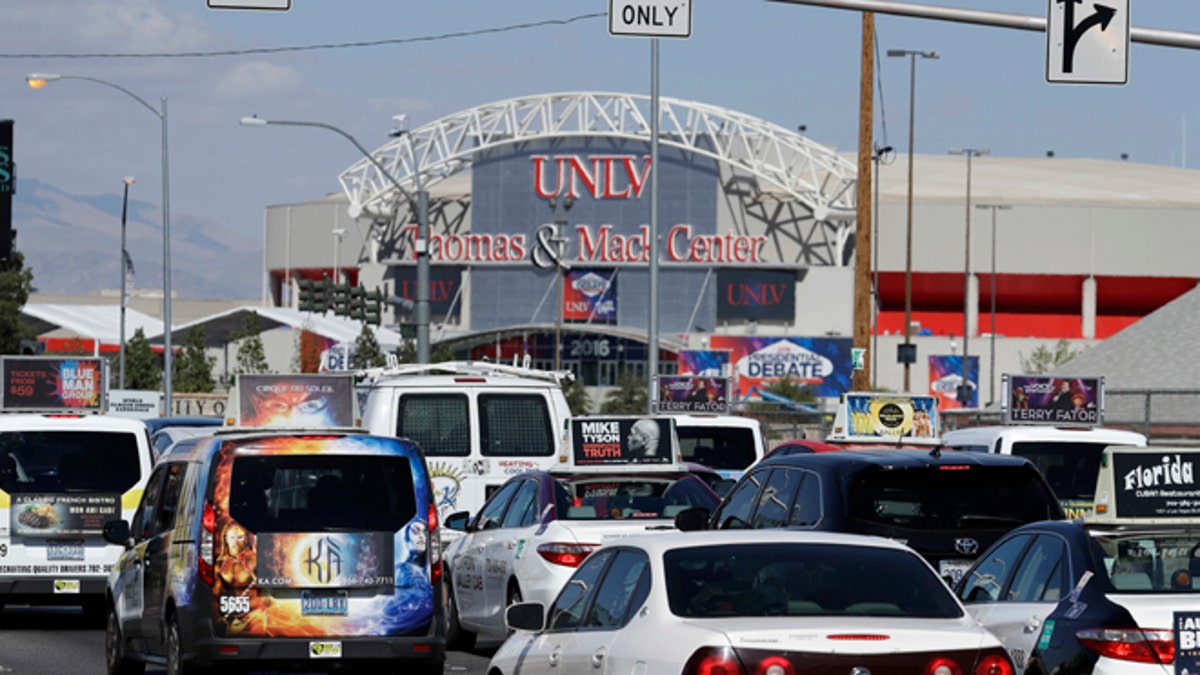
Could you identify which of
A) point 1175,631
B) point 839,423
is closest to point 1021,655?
point 1175,631

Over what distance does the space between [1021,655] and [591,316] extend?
9695 centimetres

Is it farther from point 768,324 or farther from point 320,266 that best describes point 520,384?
point 320,266

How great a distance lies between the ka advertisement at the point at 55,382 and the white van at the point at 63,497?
12.2 feet

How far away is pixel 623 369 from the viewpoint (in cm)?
10669

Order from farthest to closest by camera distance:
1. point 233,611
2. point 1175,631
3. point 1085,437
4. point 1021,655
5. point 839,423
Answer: point 839,423, point 1085,437, point 233,611, point 1021,655, point 1175,631

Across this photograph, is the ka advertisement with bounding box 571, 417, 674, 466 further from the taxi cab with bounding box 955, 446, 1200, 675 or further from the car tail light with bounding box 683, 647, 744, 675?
the car tail light with bounding box 683, 647, 744, 675

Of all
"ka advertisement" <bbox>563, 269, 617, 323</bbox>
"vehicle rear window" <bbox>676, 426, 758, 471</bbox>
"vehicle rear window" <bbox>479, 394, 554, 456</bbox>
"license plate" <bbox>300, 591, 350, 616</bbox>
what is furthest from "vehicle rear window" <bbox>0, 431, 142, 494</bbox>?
"ka advertisement" <bbox>563, 269, 617, 323</bbox>

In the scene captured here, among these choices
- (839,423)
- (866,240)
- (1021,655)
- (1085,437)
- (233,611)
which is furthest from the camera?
(866,240)

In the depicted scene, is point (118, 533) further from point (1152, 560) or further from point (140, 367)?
point (140, 367)

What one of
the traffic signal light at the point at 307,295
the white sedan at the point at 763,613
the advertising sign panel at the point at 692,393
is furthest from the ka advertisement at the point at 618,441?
the traffic signal light at the point at 307,295

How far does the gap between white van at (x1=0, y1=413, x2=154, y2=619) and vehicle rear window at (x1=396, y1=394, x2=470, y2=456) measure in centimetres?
289

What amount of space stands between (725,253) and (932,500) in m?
92.0

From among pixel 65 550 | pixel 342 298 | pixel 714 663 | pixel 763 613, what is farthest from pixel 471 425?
pixel 342 298

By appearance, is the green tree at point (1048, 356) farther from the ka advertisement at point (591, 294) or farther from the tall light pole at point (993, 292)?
the ka advertisement at point (591, 294)
